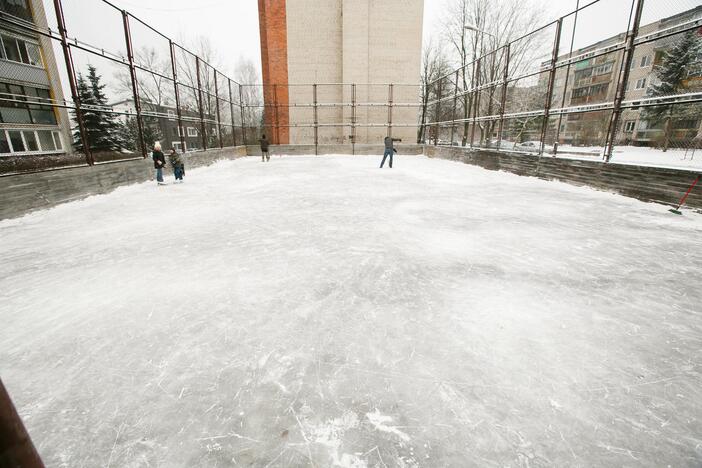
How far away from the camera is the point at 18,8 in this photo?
24.0ft

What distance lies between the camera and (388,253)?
3758mm

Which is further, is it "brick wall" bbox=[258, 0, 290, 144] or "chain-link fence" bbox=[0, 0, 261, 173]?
"brick wall" bbox=[258, 0, 290, 144]

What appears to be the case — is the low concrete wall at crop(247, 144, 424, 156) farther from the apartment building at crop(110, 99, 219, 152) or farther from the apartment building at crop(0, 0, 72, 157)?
the apartment building at crop(0, 0, 72, 157)

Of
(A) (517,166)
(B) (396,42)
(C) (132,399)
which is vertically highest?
(B) (396,42)

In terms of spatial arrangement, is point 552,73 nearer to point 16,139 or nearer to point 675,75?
point 675,75

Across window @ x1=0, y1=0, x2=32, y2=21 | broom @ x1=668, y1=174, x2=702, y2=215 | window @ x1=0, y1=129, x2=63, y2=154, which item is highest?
window @ x1=0, y1=0, x2=32, y2=21

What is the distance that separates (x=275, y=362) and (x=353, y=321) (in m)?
0.68

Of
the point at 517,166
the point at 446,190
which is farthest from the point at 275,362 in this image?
the point at 517,166

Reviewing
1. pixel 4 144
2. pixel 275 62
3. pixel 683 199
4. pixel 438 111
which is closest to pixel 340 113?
pixel 275 62

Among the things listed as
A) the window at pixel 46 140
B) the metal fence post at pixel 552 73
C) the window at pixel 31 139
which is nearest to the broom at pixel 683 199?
the metal fence post at pixel 552 73

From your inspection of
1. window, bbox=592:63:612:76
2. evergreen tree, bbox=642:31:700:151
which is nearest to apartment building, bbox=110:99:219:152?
evergreen tree, bbox=642:31:700:151

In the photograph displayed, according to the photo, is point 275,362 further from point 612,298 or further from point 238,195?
point 238,195

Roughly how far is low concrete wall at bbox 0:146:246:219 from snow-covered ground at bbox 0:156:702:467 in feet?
4.08

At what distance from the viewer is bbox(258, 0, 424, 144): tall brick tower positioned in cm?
2162
